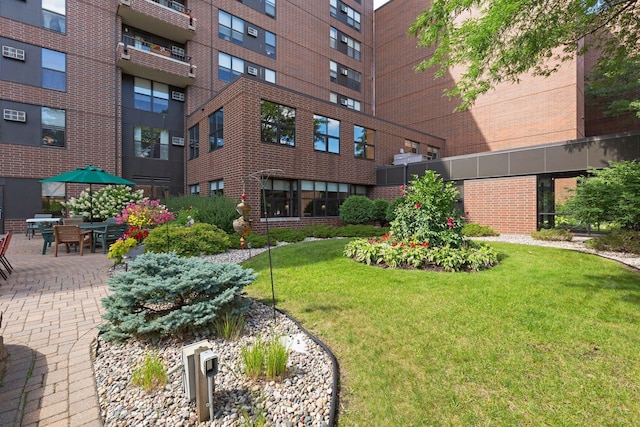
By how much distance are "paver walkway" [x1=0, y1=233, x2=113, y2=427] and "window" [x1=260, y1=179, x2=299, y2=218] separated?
721cm

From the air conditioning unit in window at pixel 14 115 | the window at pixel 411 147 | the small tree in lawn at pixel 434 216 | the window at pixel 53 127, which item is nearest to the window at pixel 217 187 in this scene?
the window at pixel 53 127

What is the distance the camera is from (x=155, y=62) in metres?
15.1

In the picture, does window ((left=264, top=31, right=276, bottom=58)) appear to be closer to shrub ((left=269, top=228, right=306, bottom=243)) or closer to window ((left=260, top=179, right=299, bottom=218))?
window ((left=260, top=179, right=299, bottom=218))

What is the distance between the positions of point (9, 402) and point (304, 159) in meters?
12.2

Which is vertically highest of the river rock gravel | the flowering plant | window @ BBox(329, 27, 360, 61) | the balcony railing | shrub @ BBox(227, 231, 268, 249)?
window @ BBox(329, 27, 360, 61)

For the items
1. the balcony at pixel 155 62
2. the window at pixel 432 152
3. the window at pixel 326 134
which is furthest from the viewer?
the window at pixel 432 152

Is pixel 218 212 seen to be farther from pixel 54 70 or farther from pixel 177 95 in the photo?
pixel 54 70

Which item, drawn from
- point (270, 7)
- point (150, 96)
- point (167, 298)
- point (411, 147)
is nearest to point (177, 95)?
point (150, 96)

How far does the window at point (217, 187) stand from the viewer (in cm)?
1345

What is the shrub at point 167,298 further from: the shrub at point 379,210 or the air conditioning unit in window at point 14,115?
the air conditioning unit in window at point 14,115

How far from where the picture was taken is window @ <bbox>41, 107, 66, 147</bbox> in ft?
43.6

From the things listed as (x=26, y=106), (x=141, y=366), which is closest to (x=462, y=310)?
(x=141, y=366)

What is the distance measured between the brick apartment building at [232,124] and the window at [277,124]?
0.17ft

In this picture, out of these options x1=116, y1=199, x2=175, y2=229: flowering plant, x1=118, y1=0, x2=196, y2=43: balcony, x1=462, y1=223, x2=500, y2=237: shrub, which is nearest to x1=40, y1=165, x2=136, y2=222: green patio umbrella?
x1=116, y1=199, x2=175, y2=229: flowering plant
